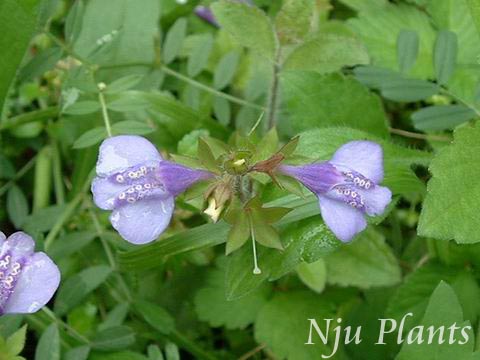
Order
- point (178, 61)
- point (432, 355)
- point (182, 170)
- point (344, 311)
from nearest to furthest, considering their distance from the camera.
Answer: point (182, 170) < point (432, 355) < point (344, 311) < point (178, 61)

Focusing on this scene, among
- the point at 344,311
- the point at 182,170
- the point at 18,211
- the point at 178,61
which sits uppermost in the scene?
the point at 182,170

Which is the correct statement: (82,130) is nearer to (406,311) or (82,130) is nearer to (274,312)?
(274,312)

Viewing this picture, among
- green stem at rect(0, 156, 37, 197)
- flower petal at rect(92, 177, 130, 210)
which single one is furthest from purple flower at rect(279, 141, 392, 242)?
green stem at rect(0, 156, 37, 197)

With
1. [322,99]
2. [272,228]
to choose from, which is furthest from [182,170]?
[322,99]

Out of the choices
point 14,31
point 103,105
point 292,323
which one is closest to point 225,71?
point 103,105

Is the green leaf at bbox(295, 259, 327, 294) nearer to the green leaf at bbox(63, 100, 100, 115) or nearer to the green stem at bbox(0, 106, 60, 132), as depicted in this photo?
the green leaf at bbox(63, 100, 100, 115)

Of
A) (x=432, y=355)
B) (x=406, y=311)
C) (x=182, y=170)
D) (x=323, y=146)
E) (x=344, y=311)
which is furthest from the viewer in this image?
(x=344, y=311)

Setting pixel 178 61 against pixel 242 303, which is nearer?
pixel 242 303

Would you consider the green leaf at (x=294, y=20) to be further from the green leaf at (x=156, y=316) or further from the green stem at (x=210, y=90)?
the green leaf at (x=156, y=316)
